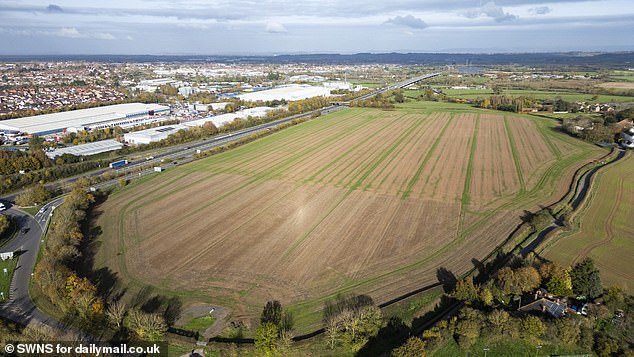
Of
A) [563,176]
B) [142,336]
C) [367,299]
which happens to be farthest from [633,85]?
[142,336]

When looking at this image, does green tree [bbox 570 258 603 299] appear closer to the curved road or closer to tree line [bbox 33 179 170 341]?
tree line [bbox 33 179 170 341]

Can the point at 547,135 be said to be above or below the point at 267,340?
above

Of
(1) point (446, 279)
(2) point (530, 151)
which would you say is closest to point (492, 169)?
(2) point (530, 151)

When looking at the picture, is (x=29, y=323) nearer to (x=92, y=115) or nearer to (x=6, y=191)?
(x=6, y=191)

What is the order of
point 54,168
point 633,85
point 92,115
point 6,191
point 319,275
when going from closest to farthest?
point 319,275
point 6,191
point 54,168
point 92,115
point 633,85

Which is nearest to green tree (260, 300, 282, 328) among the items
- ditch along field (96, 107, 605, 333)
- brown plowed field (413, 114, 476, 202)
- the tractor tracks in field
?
ditch along field (96, 107, 605, 333)

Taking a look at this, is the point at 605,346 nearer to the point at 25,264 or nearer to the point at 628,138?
the point at 25,264
